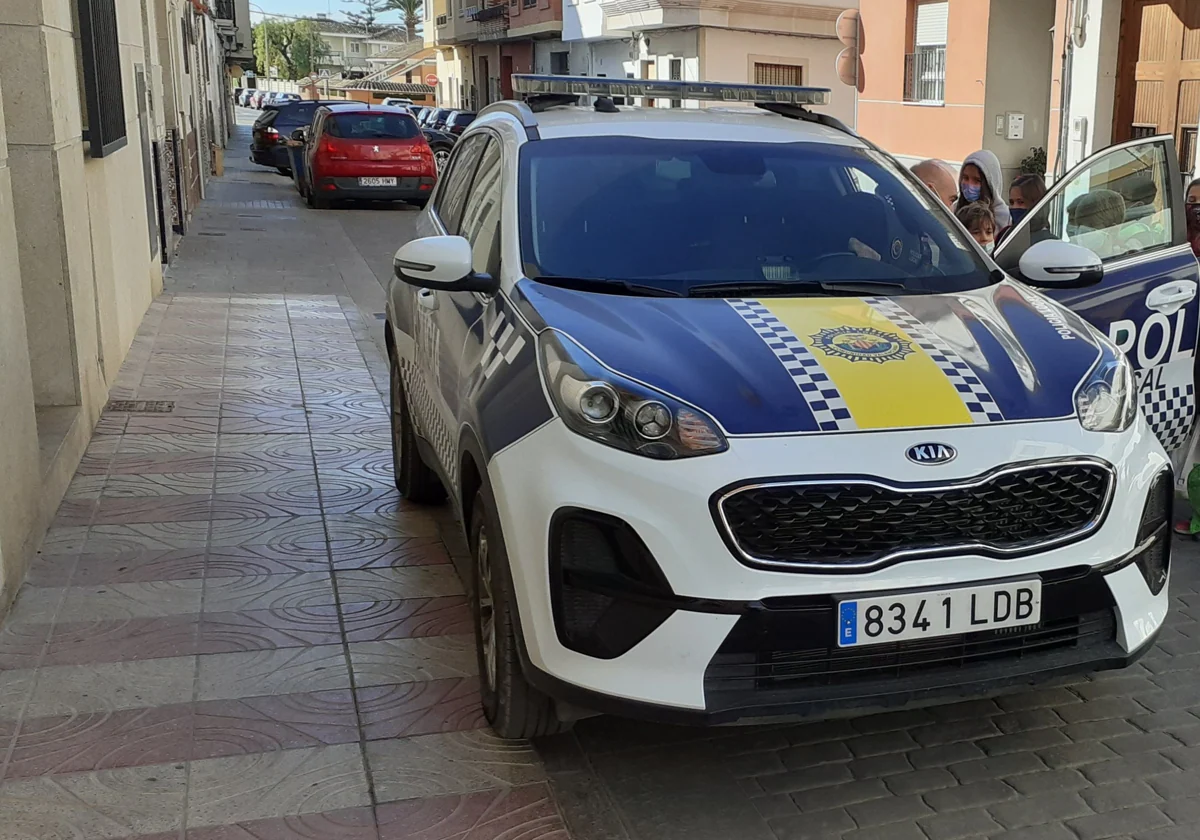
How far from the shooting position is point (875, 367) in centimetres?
313

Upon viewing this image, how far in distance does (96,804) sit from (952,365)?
2480mm

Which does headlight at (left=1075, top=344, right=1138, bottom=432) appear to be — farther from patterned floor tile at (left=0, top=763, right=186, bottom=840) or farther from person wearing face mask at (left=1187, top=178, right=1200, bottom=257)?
patterned floor tile at (left=0, top=763, right=186, bottom=840)

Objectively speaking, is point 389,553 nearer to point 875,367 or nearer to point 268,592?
point 268,592

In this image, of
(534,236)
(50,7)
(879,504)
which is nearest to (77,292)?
(50,7)

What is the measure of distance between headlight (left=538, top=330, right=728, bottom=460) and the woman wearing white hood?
4.12 metres

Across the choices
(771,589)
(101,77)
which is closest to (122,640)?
(771,589)

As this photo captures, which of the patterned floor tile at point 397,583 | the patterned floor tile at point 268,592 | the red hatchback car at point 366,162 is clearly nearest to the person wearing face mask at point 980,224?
the patterned floor tile at point 397,583

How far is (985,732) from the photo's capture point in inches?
140

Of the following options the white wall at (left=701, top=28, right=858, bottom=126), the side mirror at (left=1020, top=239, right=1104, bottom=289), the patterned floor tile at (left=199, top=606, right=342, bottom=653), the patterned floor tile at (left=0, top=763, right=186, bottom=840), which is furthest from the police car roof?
the white wall at (left=701, top=28, right=858, bottom=126)

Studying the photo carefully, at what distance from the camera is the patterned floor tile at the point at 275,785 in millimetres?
3154

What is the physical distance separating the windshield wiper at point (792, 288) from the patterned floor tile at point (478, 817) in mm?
1497

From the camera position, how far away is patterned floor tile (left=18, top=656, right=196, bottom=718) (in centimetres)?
370

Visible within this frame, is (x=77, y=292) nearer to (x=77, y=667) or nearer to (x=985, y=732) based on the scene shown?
(x=77, y=667)

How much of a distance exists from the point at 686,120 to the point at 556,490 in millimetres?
2027
